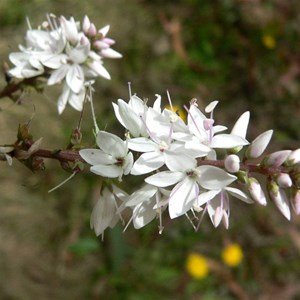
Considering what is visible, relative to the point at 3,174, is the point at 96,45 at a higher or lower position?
higher

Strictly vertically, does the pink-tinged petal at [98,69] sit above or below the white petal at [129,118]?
above

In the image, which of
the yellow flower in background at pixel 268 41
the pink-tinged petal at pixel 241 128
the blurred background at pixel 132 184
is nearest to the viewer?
the pink-tinged petal at pixel 241 128

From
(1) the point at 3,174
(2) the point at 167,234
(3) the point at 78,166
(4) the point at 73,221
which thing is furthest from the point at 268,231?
(3) the point at 78,166

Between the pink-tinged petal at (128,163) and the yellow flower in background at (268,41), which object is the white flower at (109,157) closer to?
the pink-tinged petal at (128,163)

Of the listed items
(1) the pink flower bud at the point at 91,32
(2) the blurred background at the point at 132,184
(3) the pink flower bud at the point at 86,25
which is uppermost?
(3) the pink flower bud at the point at 86,25

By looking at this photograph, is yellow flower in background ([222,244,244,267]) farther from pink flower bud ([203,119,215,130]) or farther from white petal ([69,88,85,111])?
pink flower bud ([203,119,215,130])

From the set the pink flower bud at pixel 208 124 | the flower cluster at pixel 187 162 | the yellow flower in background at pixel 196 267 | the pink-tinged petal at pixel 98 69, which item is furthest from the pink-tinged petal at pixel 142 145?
the yellow flower in background at pixel 196 267

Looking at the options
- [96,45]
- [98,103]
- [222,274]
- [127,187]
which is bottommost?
[222,274]

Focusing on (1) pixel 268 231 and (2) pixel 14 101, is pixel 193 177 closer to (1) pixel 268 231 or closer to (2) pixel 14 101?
(2) pixel 14 101

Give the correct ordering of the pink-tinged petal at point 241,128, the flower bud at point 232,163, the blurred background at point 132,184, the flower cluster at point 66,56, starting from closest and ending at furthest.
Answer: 1. the flower bud at point 232,163
2. the pink-tinged petal at point 241,128
3. the flower cluster at point 66,56
4. the blurred background at point 132,184
